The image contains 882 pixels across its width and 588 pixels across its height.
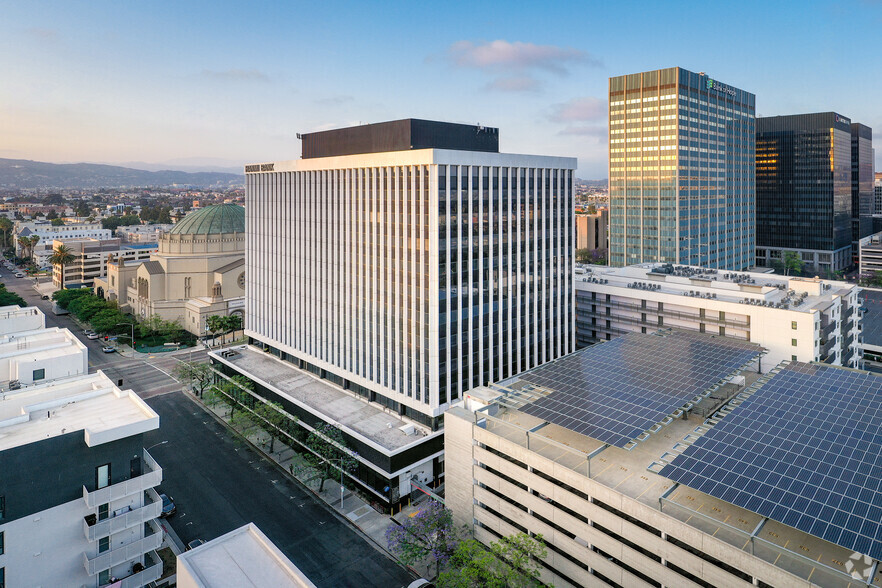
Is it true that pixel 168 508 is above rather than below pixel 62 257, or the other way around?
below

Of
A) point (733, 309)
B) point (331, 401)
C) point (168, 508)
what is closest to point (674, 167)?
point (733, 309)

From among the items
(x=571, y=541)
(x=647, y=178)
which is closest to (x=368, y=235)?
(x=571, y=541)

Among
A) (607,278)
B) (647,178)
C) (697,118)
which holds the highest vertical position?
(697,118)

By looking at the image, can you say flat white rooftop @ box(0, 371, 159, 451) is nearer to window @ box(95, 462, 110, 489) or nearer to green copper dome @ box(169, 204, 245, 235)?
window @ box(95, 462, 110, 489)

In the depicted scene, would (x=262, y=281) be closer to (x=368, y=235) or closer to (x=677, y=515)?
(x=368, y=235)

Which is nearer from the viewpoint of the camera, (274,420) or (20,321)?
(274,420)

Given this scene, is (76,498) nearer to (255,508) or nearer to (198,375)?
(255,508)
